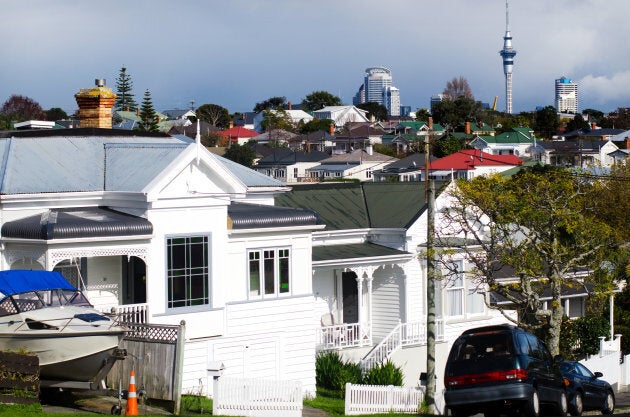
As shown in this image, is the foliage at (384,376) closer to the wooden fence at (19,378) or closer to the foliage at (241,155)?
the wooden fence at (19,378)

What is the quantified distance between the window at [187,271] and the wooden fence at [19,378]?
7511 mm

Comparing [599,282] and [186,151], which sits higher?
[186,151]

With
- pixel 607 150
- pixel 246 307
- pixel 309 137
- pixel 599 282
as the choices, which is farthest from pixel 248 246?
pixel 309 137

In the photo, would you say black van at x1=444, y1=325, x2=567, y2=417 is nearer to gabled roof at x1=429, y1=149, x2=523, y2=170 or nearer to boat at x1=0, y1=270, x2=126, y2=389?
boat at x1=0, y1=270, x2=126, y2=389

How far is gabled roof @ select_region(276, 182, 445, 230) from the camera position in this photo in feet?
125

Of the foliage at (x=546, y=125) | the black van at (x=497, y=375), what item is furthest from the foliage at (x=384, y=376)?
the foliage at (x=546, y=125)

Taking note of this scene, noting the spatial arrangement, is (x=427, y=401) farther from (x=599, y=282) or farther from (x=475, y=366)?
(x=599, y=282)

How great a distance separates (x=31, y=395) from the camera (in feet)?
69.1

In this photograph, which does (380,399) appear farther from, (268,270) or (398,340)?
(398,340)

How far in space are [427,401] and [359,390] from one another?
5.71ft

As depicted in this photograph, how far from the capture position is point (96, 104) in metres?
35.0

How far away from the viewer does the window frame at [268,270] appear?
100 ft

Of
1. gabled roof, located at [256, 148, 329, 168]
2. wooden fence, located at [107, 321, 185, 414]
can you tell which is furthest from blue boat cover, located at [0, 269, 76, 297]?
gabled roof, located at [256, 148, 329, 168]

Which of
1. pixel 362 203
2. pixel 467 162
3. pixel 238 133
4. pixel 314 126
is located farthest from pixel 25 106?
pixel 362 203
